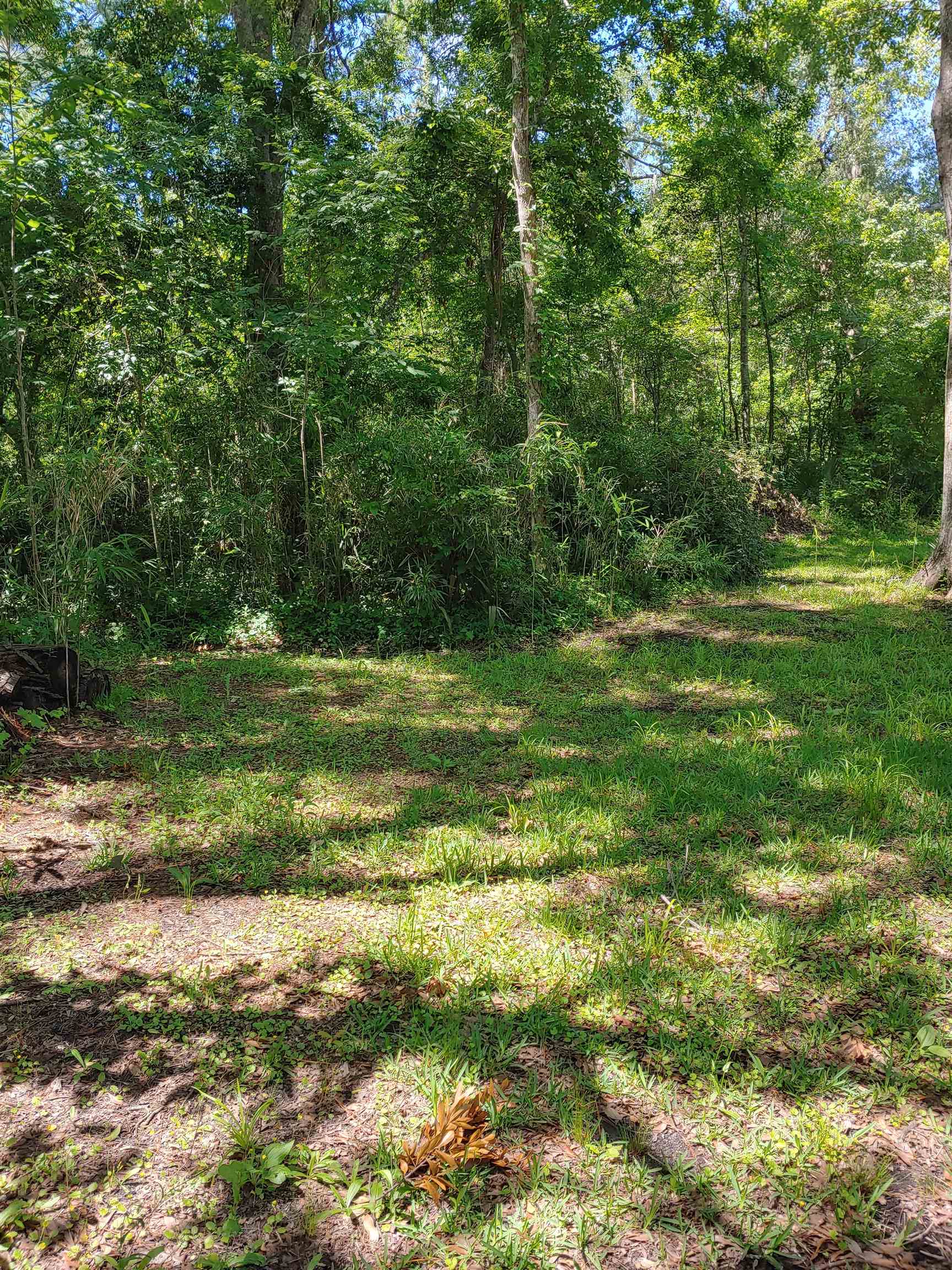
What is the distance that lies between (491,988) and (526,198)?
7.26 meters

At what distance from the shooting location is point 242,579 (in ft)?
23.7

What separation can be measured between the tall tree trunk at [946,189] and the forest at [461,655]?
0.18 feet

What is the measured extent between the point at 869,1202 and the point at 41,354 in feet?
26.4

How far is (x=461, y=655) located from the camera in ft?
20.8

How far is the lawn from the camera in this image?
160 cm

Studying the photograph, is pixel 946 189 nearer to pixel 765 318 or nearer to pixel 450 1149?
pixel 765 318

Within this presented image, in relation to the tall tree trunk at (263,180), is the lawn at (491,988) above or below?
below

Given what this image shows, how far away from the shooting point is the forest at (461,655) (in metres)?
1.75

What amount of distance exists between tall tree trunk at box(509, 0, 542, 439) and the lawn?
4.26 m

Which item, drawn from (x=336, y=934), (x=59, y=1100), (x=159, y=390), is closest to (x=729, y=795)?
(x=336, y=934)

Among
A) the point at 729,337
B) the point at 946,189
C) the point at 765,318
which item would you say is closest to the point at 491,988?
the point at 946,189

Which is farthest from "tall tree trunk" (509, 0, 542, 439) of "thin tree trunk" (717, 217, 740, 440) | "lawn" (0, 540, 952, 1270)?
"thin tree trunk" (717, 217, 740, 440)

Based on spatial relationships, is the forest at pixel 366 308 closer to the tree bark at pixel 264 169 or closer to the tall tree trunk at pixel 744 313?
the tree bark at pixel 264 169

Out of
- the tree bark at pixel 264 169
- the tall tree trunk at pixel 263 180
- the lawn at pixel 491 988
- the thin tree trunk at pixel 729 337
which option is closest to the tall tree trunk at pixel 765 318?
the thin tree trunk at pixel 729 337
